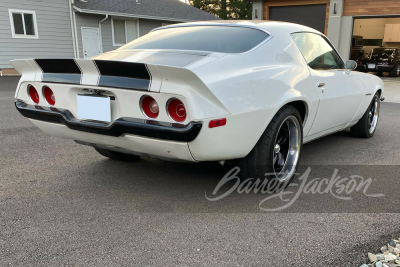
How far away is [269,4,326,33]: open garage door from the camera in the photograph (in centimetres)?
1527

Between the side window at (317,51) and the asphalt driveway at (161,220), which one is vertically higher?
the side window at (317,51)

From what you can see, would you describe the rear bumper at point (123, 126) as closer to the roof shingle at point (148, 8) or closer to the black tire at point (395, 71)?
the roof shingle at point (148, 8)

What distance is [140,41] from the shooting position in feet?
11.8

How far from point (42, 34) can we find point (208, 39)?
14.7 metres

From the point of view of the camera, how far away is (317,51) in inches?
150

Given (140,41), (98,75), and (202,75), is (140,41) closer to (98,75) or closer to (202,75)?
(98,75)

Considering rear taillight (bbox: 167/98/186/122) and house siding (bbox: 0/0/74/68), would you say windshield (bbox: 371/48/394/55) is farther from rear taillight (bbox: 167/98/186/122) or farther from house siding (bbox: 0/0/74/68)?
rear taillight (bbox: 167/98/186/122)

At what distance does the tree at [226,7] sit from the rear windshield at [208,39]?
3990 centimetres

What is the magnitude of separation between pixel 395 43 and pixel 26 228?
949 inches

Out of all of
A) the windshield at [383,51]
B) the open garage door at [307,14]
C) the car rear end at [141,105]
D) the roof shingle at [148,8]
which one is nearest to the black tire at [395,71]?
the windshield at [383,51]

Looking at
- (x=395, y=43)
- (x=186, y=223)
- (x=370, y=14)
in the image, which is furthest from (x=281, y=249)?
(x=395, y=43)

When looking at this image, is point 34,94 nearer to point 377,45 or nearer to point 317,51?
point 317,51

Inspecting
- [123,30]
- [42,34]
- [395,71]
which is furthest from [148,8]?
[395,71]

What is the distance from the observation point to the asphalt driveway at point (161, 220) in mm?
2160
